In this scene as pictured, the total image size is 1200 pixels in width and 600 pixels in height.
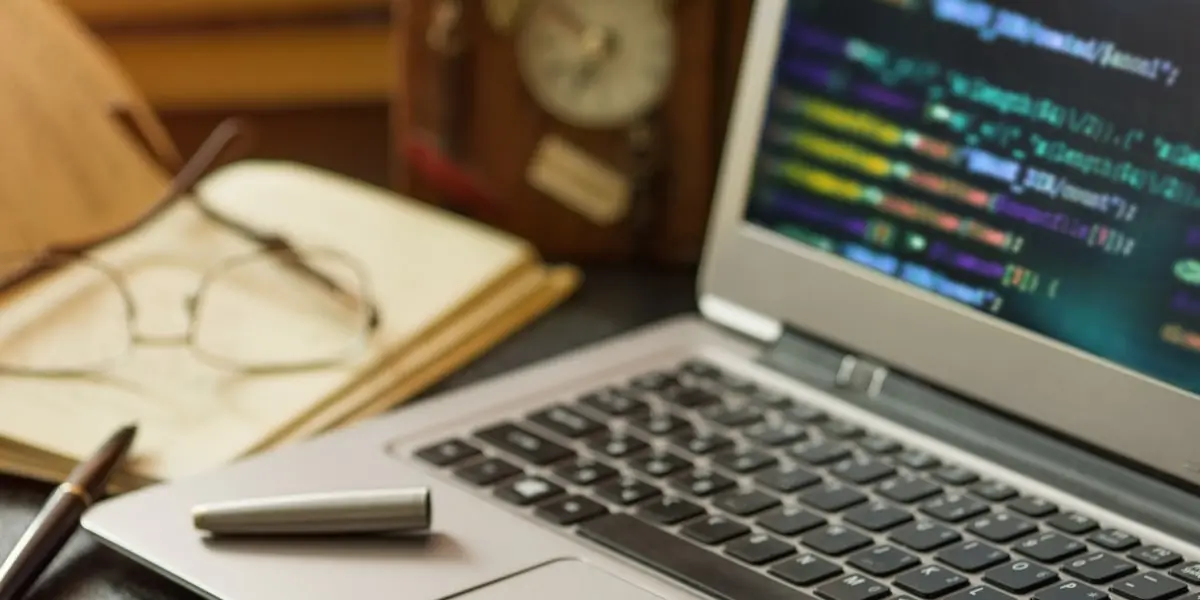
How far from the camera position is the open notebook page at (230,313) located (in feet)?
2.31

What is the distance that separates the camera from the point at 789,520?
61cm

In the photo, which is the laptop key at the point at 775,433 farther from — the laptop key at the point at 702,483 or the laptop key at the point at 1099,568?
the laptop key at the point at 1099,568

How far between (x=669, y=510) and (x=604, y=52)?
0.36 m

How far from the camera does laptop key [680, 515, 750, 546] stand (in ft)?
1.96

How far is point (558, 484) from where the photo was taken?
25.2 inches

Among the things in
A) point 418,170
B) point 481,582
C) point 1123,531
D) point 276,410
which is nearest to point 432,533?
point 481,582

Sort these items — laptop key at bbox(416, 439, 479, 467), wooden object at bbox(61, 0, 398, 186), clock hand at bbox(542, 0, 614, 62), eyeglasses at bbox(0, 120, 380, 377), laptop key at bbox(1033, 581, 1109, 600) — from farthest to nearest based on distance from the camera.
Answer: wooden object at bbox(61, 0, 398, 186)
clock hand at bbox(542, 0, 614, 62)
eyeglasses at bbox(0, 120, 380, 377)
laptop key at bbox(416, 439, 479, 467)
laptop key at bbox(1033, 581, 1109, 600)

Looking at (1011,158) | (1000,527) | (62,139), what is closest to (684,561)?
(1000,527)

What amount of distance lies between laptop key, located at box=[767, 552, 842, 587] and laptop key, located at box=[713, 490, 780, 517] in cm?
4

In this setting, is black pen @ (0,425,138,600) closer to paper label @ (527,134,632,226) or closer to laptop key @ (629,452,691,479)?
laptop key @ (629,452,691,479)

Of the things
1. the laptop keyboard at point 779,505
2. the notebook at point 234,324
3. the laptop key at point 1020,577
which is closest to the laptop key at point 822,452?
the laptop keyboard at point 779,505

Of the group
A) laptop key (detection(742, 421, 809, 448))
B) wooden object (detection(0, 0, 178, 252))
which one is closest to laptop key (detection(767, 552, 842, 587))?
laptop key (detection(742, 421, 809, 448))

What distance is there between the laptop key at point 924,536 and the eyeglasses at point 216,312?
0.31 m

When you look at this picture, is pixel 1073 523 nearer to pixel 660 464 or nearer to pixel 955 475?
pixel 955 475
